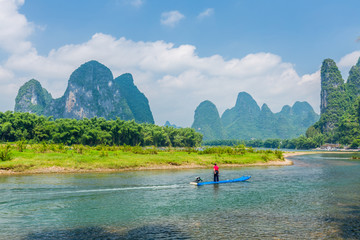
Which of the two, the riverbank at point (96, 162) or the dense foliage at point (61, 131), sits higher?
the dense foliage at point (61, 131)

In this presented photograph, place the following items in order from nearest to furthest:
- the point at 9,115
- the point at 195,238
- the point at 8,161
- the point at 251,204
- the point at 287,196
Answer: the point at 195,238 < the point at 251,204 < the point at 287,196 < the point at 8,161 < the point at 9,115

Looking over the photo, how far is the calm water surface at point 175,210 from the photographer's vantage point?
47.3ft

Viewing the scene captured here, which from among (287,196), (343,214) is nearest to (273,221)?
(343,214)

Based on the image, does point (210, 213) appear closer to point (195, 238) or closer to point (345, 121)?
point (195, 238)

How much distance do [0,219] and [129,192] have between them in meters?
10.8

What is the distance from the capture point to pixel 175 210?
19.3 m

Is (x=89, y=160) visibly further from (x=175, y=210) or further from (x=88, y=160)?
(x=175, y=210)

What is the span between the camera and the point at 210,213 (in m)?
18.5

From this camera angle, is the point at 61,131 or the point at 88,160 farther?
the point at 61,131

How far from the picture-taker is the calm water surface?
1441 cm

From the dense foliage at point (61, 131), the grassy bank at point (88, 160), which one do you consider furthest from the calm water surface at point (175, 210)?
the dense foliage at point (61, 131)

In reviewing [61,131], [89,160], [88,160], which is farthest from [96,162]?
[61,131]

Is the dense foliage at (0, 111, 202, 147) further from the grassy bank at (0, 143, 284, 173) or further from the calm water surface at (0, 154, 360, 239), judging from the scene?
the calm water surface at (0, 154, 360, 239)

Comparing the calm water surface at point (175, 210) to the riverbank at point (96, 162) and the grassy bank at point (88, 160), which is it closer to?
the riverbank at point (96, 162)
